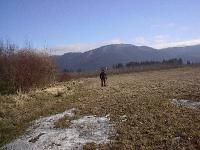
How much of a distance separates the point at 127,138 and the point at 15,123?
728 cm

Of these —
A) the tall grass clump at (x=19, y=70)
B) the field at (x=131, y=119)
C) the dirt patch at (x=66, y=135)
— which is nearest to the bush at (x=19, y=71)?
the tall grass clump at (x=19, y=70)

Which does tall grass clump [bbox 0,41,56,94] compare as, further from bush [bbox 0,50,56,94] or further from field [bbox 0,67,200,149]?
field [bbox 0,67,200,149]

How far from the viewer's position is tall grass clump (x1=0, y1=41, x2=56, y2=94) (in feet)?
101

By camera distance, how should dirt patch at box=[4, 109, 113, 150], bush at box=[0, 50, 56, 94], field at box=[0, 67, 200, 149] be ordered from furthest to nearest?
1. bush at box=[0, 50, 56, 94]
2. dirt patch at box=[4, 109, 113, 150]
3. field at box=[0, 67, 200, 149]

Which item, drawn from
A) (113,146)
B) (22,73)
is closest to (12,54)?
(22,73)

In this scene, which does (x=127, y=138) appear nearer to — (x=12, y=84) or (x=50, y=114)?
(x=50, y=114)

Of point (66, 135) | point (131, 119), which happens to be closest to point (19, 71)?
point (131, 119)

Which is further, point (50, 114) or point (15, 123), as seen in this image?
point (50, 114)

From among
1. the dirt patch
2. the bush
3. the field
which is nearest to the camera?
the field

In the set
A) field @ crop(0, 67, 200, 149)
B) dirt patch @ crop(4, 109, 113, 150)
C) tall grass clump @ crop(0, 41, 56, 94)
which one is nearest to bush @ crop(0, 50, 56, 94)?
tall grass clump @ crop(0, 41, 56, 94)

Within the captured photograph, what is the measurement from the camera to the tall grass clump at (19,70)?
3078 centimetres

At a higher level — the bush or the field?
the bush

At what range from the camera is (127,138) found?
13875mm

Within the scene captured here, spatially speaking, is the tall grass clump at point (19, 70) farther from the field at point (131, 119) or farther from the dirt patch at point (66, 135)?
the dirt patch at point (66, 135)
